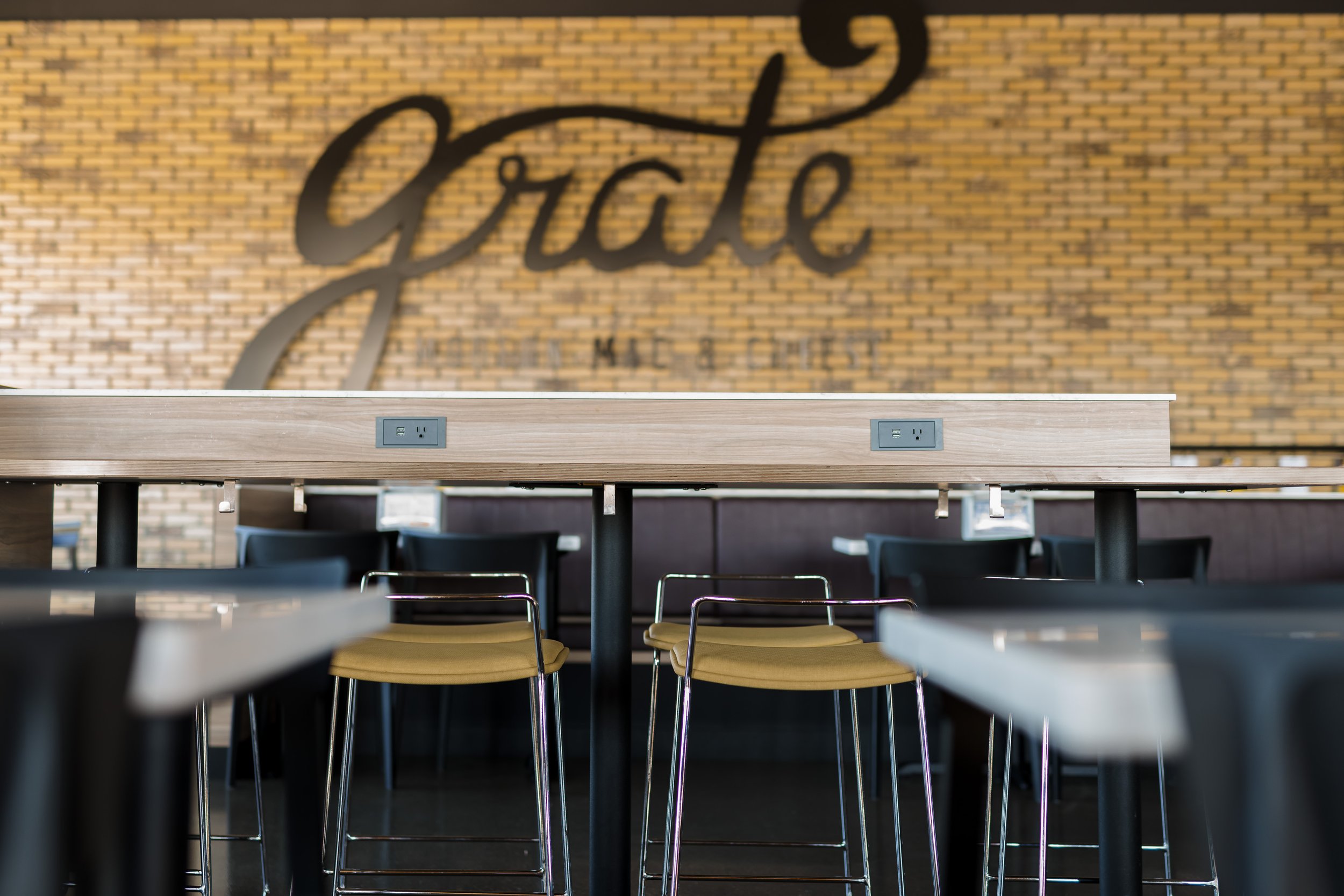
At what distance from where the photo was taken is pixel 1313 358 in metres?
5.16

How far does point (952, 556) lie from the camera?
8.64 ft

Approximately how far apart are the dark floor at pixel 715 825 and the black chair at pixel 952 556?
2.19ft

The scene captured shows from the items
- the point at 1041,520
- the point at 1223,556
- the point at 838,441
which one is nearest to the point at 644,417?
the point at 838,441

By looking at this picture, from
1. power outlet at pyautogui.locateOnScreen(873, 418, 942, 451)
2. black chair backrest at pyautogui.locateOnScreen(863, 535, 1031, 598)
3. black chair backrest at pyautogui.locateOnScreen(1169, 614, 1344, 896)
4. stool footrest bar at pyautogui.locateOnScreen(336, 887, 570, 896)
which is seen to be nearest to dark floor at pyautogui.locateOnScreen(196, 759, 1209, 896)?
stool footrest bar at pyautogui.locateOnScreen(336, 887, 570, 896)

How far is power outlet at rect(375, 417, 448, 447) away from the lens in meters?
1.51

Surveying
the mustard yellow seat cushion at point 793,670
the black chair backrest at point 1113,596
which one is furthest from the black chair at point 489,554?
the black chair backrest at point 1113,596

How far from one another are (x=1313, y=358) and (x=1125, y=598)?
5.22 m

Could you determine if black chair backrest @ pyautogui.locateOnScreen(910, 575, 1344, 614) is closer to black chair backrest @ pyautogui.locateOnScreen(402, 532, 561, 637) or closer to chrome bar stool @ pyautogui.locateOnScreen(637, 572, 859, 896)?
chrome bar stool @ pyautogui.locateOnScreen(637, 572, 859, 896)

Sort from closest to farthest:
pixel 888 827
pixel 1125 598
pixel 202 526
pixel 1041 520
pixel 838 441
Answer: pixel 1125 598 → pixel 838 441 → pixel 888 827 → pixel 1041 520 → pixel 202 526

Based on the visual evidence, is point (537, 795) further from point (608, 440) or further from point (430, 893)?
point (608, 440)

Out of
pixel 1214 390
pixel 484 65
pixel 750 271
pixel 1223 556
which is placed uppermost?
pixel 484 65

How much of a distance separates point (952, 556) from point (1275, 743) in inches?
86.8

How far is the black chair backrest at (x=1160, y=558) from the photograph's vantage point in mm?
2711

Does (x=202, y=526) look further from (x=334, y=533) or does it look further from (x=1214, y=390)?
(x=1214, y=390)
